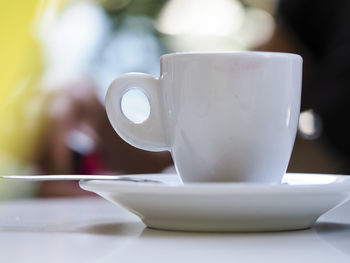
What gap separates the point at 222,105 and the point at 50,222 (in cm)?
16

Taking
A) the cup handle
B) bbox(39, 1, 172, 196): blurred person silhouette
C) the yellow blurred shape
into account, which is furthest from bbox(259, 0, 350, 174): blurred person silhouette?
the cup handle

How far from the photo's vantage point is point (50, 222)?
1.71 ft

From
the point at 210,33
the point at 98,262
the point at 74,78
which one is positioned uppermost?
the point at 210,33

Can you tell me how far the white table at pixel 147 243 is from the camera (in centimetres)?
34

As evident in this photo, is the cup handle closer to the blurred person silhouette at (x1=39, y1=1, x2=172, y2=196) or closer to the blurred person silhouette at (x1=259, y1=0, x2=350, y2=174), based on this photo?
the blurred person silhouette at (x1=39, y1=1, x2=172, y2=196)

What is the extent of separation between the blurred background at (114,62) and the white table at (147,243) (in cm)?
129

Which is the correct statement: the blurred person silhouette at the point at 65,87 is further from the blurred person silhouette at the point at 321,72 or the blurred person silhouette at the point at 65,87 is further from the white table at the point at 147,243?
the white table at the point at 147,243

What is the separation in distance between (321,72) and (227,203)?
5.85ft


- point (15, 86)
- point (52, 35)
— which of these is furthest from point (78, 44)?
point (15, 86)

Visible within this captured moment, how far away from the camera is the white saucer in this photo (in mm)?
389

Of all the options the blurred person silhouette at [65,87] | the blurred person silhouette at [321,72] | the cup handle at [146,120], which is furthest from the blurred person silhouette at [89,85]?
the cup handle at [146,120]

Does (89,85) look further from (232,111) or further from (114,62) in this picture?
(232,111)

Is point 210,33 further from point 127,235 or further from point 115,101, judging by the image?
point 127,235

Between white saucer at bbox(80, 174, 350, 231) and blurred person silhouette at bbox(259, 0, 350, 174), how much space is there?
59.6 inches
